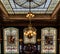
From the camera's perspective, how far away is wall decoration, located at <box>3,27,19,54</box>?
21188 millimetres

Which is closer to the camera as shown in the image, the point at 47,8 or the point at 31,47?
the point at 47,8

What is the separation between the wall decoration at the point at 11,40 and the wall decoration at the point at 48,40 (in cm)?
306

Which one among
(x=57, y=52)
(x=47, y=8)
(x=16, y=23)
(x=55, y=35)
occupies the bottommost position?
(x=57, y=52)

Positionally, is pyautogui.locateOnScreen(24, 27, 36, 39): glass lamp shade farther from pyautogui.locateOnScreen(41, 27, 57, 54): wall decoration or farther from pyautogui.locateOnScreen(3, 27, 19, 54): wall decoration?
pyautogui.locateOnScreen(41, 27, 57, 54): wall decoration

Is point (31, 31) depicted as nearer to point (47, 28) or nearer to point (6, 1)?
point (6, 1)

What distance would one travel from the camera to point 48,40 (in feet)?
71.0

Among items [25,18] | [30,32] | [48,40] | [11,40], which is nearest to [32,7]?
[25,18]

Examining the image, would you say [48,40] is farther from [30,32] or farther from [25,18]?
[30,32]

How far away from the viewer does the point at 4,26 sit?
2034 cm

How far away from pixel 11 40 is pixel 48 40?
4413mm

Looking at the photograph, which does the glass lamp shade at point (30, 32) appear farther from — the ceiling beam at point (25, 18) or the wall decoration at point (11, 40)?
the wall decoration at point (11, 40)

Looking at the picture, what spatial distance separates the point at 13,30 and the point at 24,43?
79.9 inches

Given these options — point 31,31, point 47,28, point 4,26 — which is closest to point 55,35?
point 47,28

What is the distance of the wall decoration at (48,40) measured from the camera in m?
21.2
